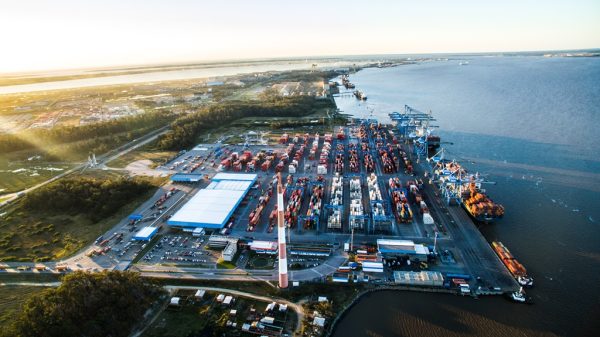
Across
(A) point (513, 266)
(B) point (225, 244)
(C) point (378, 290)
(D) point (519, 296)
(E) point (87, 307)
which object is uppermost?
(E) point (87, 307)

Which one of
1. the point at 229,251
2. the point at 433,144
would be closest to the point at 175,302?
the point at 229,251

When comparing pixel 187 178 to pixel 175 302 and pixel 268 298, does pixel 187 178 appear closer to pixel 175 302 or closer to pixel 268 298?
pixel 175 302

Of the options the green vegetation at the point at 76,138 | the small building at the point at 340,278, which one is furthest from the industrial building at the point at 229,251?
the green vegetation at the point at 76,138

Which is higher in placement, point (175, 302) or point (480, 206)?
point (480, 206)

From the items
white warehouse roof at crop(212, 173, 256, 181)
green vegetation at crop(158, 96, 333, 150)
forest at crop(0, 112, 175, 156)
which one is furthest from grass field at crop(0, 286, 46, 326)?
forest at crop(0, 112, 175, 156)

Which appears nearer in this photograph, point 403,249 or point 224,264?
point 224,264
